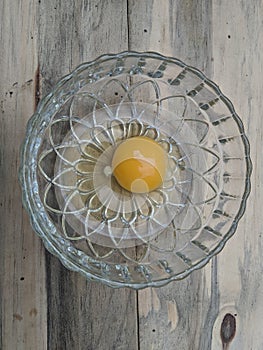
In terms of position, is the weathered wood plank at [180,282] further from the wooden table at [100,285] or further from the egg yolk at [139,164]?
the egg yolk at [139,164]

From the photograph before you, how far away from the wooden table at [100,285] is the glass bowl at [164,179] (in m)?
0.06

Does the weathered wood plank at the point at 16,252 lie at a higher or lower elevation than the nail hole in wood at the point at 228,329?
higher

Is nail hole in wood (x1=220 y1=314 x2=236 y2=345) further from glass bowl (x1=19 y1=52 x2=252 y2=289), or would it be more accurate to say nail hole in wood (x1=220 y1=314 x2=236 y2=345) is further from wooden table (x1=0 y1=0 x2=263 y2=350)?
glass bowl (x1=19 y1=52 x2=252 y2=289)

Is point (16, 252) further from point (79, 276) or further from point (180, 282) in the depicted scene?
point (180, 282)

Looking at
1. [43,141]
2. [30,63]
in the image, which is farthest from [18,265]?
[30,63]

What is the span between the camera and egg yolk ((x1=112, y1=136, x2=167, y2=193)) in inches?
36.0

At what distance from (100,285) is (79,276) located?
0.11ft

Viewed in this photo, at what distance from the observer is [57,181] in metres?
0.94

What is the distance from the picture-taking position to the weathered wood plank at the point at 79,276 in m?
0.98

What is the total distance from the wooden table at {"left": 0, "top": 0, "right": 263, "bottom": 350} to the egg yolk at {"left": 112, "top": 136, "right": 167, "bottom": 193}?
0.15 m

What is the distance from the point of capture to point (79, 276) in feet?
Result: 3.21

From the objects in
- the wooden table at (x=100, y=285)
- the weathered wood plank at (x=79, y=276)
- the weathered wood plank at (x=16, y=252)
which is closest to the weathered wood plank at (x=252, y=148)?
the wooden table at (x=100, y=285)

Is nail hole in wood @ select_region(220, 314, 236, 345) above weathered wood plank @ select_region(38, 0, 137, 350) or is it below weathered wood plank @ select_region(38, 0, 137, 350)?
below

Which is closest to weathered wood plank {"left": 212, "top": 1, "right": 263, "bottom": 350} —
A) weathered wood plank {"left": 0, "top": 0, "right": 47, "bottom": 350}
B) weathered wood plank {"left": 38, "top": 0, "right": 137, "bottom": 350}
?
weathered wood plank {"left": 38, "top": 0, "right": 137, "bottom": 350}
